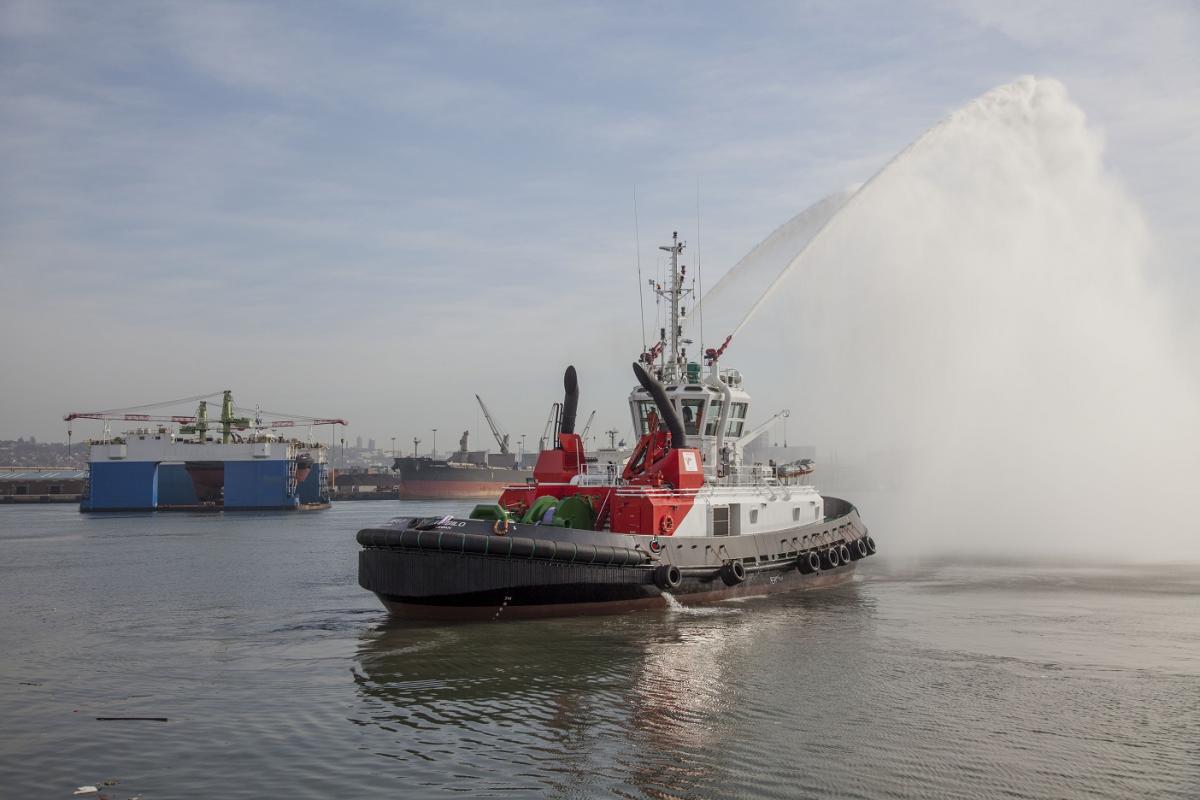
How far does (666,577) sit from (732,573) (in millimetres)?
2463

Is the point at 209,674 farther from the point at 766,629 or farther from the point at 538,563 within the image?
the point at 766,629

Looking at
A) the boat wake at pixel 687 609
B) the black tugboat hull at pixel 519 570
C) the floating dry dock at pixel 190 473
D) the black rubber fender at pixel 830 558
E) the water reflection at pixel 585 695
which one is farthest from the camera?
the floating dry dock at pixel 190 473

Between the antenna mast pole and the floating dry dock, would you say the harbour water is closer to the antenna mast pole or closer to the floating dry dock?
the antenna mast pole

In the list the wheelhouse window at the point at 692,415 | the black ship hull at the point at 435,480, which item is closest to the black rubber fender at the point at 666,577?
the wheelhouse window at the point at 692,415

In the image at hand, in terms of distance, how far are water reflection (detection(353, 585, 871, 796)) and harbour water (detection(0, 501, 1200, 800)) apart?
6cm

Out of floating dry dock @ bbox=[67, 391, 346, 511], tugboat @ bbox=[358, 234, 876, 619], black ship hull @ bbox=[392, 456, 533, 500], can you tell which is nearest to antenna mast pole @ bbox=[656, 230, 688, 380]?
tugboat @ bbox=[358, 234, 876, 619]

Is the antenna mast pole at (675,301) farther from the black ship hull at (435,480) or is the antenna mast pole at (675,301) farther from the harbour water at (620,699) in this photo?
the black ship hull at (435,480)

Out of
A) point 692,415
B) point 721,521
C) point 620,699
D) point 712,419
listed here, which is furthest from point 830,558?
point 620,699

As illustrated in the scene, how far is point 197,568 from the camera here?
3644 cm

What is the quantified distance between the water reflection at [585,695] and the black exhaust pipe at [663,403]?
13.8 ft

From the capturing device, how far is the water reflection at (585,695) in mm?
11625

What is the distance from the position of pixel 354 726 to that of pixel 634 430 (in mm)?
15705

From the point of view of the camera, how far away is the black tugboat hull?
20016 mm

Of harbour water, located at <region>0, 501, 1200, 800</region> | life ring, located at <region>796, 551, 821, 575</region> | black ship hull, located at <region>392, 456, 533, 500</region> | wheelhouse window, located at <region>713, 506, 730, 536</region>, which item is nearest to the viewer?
harbour water, located at <region>0, 501, 1200, 800</region>
